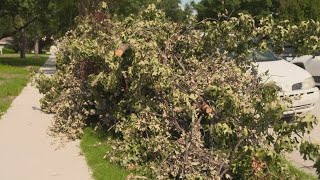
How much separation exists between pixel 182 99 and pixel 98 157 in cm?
162

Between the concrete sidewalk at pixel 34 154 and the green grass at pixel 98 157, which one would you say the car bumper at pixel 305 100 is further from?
the concrete sidewalk at pixel 34 154

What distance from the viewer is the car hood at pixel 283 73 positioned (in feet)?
29.3

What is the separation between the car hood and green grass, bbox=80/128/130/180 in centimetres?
314

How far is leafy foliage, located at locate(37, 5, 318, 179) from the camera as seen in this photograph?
5297mm

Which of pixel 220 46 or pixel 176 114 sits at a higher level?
pixel 220 46

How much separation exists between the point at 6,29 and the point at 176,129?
3509 centimetres

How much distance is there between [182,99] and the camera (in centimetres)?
606

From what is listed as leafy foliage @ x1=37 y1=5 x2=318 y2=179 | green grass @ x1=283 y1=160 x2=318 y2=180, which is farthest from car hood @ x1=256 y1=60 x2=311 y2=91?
green grass @ x1=283 y1=160 x2=318 y2=180

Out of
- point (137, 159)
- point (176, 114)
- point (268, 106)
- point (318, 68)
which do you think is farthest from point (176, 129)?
point (318, 68)

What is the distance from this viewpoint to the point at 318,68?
14719mm

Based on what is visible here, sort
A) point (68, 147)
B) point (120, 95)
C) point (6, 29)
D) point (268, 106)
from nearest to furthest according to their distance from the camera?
point (268, 106)
point (68, 147)
point (120, 95)
point (6, 29)

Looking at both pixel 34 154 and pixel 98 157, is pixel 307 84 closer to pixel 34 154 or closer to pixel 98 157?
pixel 98 157

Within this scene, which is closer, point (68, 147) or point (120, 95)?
point (68, 147)

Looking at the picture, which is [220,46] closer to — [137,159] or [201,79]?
[201,79]
